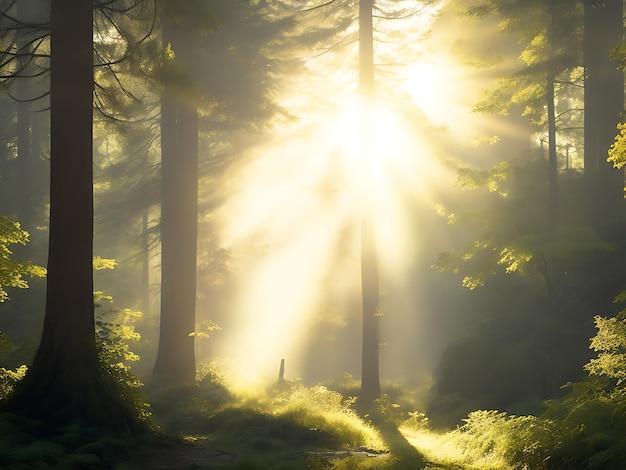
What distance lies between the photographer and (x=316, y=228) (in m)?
38.2

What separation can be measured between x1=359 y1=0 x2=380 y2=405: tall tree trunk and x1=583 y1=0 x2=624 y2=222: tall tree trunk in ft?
20.8

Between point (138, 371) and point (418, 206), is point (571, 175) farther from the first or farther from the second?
point (138, 371)

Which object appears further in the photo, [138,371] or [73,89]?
[138,371]

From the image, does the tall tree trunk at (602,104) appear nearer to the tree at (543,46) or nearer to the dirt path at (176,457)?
the tree at (543,46)

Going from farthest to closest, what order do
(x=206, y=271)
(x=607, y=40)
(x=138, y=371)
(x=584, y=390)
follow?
(x=206, y=271), (x=138, y=371), (x=607, y=40), (x=584, y=390)

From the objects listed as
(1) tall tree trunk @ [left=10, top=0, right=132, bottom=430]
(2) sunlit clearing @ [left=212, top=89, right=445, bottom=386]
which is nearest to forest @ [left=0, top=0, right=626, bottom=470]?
(1) tall tree trunk @ [left=10, top=0, right=132, bottom=430]

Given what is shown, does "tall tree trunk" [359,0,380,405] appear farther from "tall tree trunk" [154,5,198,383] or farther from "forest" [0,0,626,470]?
"tall tree trunk" [154,5,198,383]

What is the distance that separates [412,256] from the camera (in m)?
38.0

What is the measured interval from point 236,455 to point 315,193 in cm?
1433

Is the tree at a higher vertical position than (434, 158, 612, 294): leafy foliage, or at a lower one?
higher

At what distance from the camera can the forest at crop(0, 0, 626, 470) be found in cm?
959

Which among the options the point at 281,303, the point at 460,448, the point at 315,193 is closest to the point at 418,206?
the point at 281,303

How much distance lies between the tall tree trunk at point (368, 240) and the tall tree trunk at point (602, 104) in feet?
20.8

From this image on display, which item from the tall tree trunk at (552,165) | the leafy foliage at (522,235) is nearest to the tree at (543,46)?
the tall tree trunk at (552,165)
